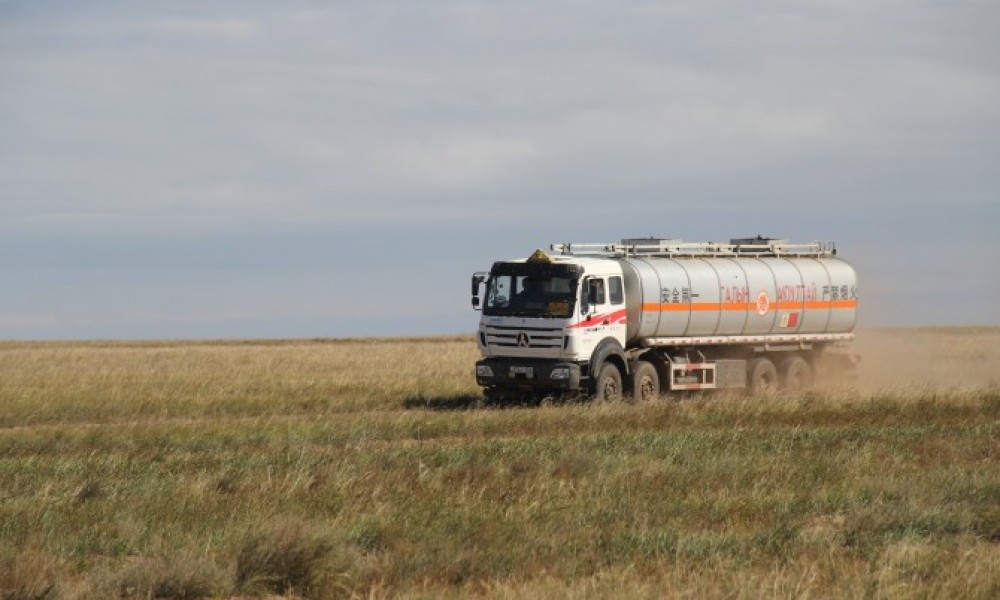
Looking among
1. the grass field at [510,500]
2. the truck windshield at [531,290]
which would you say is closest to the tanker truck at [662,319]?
the truck windshield at [531,290]

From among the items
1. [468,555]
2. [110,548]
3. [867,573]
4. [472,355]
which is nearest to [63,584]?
[110,548]

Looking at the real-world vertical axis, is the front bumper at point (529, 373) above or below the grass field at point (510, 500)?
above

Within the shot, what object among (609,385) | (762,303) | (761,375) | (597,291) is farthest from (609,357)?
(761,375)

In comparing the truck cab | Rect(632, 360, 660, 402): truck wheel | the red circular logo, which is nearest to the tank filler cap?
the truck cab

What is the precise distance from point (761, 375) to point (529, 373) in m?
8.14

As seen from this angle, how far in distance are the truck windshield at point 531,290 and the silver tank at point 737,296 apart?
2098 mm

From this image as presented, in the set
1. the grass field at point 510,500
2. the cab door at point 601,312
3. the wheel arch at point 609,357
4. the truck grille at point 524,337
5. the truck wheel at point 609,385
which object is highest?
the cab door at point 601,312

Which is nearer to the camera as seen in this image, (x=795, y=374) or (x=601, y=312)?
(x=601, y=312)

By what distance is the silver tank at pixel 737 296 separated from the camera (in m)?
31.2

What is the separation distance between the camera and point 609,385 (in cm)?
3023

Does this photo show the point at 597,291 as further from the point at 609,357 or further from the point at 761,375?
the point at 761,375

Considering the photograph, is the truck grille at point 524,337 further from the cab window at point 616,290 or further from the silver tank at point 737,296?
the silver tank at point 737,296

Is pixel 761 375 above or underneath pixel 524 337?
underneath

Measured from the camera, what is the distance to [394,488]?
1588 cm
